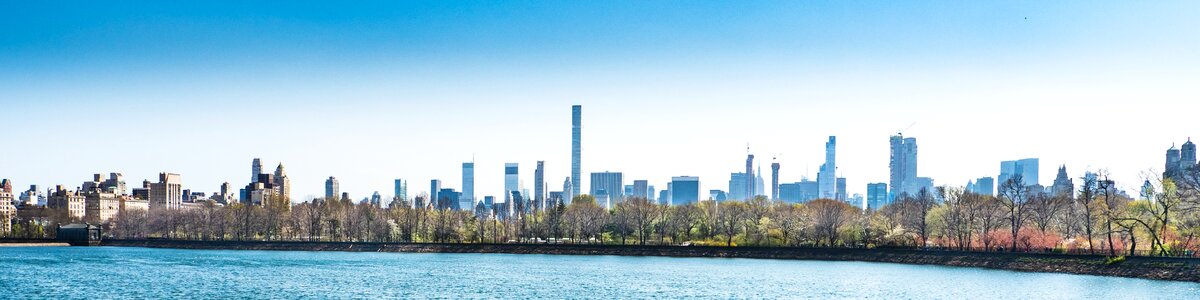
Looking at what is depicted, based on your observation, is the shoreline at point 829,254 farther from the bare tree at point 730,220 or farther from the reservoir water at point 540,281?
the bare tree at point 730,220

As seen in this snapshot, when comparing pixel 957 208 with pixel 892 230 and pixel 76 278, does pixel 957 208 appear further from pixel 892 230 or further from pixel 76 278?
pixel 76 278

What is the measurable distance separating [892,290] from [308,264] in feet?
176

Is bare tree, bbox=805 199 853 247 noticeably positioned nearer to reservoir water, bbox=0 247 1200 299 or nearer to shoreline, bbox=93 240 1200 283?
shoreline, bbox=93 240 1200 283

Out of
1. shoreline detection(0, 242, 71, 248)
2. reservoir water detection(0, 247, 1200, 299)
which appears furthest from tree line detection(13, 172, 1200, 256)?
shoreline detection(0, 242, 71, 248)

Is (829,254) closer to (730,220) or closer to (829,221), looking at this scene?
(829,221)

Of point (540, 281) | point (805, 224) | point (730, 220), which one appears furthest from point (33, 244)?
point (540, 281)

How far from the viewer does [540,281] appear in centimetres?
7650

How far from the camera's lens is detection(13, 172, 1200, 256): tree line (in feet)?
299

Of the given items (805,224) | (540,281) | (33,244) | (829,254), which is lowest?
(33,244)

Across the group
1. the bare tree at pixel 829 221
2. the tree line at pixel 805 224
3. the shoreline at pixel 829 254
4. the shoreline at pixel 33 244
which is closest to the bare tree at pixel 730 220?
the tree line at pixel 805 224

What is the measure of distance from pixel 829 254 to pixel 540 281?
1757 inches

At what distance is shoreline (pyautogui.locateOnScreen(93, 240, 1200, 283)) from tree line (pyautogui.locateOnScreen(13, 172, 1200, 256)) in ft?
10.7

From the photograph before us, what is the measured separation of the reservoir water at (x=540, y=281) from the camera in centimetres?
6519

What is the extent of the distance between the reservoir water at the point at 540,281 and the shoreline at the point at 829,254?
8.59 feet
